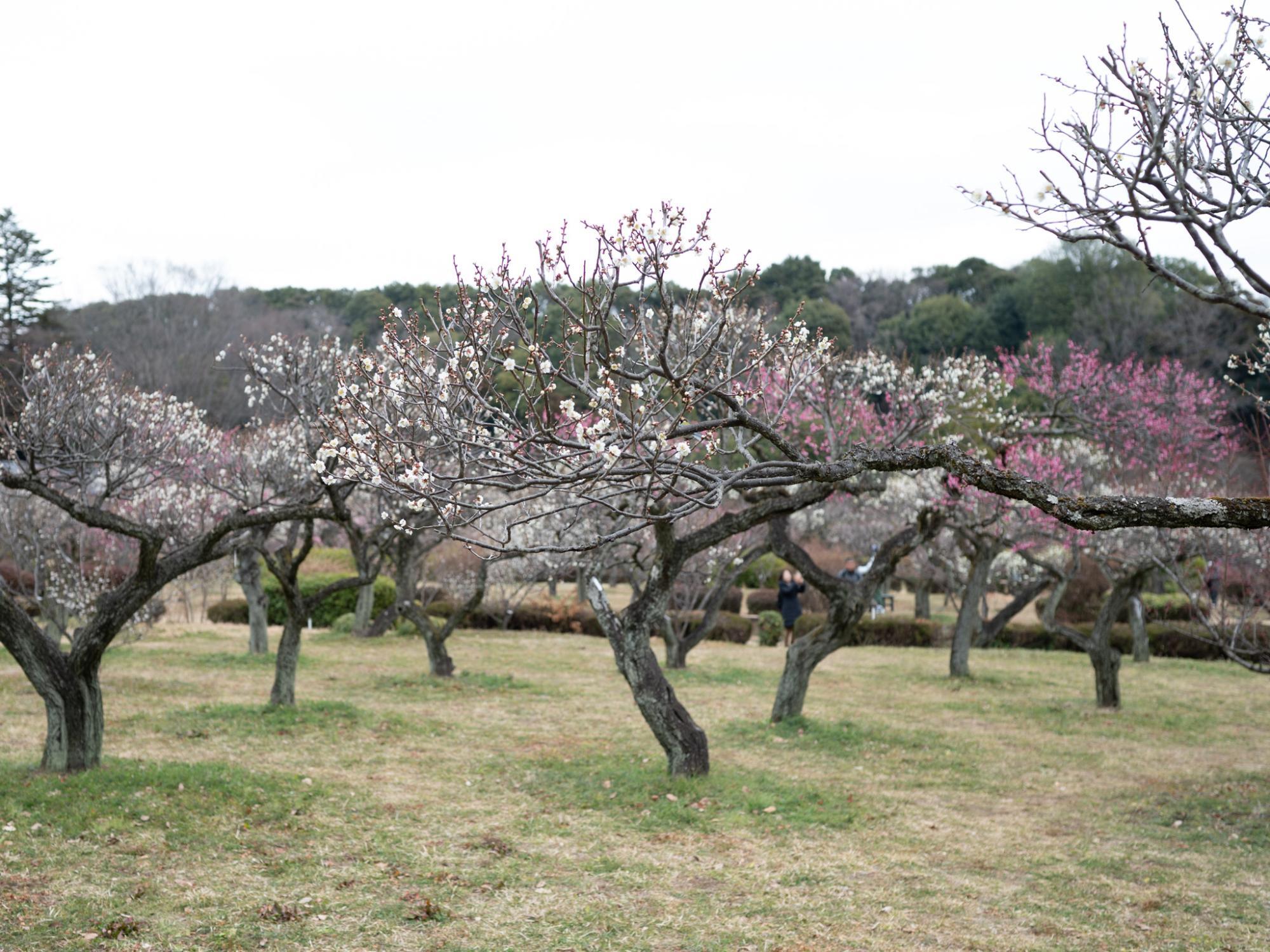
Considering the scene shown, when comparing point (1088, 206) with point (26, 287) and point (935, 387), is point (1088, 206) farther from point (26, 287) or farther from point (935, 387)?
point (26, 287)

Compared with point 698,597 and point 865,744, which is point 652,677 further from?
point 698,597

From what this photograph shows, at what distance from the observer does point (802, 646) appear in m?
12.3

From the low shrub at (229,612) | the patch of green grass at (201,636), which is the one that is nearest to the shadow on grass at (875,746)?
the patch of green grass at (201,636)

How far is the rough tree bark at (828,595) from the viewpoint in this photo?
38.5 ft

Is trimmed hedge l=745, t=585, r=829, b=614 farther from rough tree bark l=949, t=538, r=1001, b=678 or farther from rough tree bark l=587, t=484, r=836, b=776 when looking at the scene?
rough tree bark l=587, t=484, r=836, b=776

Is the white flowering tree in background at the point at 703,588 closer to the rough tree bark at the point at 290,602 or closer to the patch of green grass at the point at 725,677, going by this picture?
the patch of green grass at the point at 725,677

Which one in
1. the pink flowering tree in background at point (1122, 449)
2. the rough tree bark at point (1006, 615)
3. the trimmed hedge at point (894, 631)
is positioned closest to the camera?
the pink flowering tree in background at point (1122, 449)

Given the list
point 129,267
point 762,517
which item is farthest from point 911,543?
point 129,267

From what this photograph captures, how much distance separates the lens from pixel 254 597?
59.3 ft

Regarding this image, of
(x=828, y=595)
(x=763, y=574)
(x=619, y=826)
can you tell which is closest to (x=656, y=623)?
(x=619, y=826)

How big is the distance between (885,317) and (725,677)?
3997cm

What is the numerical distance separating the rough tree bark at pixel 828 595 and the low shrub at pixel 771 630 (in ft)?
33.4

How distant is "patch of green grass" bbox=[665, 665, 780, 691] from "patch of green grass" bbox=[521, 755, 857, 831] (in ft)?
19.5

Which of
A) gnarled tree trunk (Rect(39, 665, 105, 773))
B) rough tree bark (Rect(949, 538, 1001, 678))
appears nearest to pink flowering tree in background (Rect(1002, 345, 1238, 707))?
rough tree bark (Rect(949, 538, 1001, 678))
